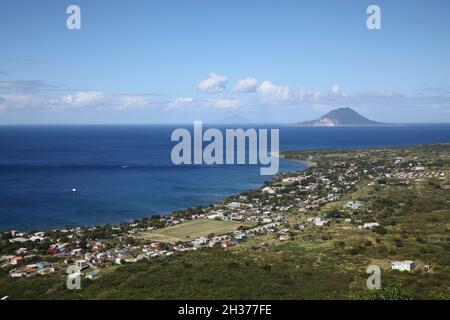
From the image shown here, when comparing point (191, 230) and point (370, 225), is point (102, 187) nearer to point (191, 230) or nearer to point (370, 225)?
point (191, 230)

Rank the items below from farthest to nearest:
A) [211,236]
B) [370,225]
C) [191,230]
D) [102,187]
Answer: [102,187] < [191,230] < [370,225] < [211,236]

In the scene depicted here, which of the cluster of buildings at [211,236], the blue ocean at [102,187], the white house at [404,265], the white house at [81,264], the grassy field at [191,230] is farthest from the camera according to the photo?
the blue ocean at [102,187]

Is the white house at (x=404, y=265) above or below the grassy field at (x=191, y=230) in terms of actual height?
above

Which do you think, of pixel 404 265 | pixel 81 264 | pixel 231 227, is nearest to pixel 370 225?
pixel 231 227

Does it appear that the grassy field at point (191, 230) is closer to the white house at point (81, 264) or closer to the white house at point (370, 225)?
the white house at point (81, 264)

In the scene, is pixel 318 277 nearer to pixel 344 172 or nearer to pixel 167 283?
pixel 167 283

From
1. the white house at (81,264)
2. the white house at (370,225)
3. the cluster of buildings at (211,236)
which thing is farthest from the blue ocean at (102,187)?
the white house at (370,225)
